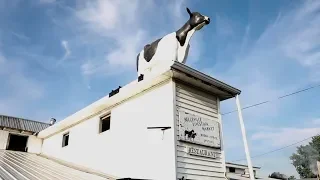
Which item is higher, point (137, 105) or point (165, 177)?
point (137, 105)

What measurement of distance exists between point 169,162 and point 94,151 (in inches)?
176

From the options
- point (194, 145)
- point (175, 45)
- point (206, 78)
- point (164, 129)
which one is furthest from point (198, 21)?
point (194, 145)

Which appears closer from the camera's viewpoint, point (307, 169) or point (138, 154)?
point (138, 154)

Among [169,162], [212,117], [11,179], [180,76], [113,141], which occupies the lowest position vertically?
[11,179]

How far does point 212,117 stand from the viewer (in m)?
9.43

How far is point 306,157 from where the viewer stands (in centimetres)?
5709

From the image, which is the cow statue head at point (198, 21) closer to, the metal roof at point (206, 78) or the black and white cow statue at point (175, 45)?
the black and white cow statue at point (175, 45)

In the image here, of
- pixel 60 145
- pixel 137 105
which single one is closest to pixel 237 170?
pixel 60 145

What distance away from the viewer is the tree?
52031mm

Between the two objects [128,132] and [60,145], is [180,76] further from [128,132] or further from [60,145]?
[60,145]

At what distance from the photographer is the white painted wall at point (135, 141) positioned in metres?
8.17

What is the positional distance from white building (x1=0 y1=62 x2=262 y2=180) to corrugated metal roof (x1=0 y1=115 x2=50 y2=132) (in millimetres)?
8314

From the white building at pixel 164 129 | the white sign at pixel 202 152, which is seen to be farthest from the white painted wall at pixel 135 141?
the white sign at pixel 202 152

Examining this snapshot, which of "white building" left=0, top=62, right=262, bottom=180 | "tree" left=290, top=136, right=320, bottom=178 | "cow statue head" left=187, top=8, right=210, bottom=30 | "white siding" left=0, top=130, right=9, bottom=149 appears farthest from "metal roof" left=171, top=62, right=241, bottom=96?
"tree" left=290, top=136, right=320, bottom=178
